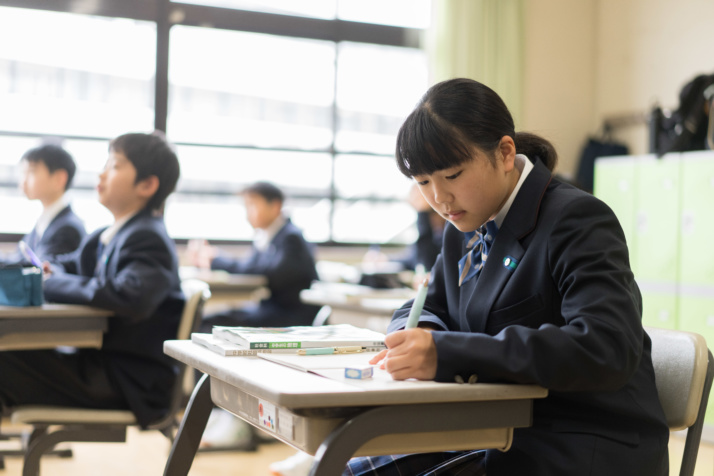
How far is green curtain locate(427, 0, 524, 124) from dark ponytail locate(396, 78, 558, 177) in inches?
174

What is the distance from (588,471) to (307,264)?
3.33 metres

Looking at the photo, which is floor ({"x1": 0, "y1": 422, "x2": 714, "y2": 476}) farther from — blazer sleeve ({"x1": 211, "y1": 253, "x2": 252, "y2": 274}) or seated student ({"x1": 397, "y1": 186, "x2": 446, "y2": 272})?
seated student ({"x1": 397, "y1": 186, "x2": 446, "y2": 272})

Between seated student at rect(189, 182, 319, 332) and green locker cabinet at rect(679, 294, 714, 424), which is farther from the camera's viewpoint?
seated student at rect(189, 182, 319, 332)

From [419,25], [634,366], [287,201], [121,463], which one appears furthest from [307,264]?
[634,366]

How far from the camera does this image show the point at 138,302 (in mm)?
2363

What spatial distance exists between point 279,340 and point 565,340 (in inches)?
20.2

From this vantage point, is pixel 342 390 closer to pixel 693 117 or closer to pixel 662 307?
pixel 662 307

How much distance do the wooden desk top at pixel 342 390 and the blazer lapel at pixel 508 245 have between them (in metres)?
0.25

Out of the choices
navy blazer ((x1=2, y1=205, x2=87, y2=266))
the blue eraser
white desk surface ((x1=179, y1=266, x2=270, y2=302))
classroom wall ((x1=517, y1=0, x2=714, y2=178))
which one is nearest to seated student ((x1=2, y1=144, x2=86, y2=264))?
navy blazer ((x1=2, y1=205, x2=87, y2=266))

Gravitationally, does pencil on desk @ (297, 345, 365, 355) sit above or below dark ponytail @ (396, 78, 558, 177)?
below

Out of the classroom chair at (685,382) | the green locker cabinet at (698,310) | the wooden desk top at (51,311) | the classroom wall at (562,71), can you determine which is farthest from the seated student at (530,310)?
the classroom wall at (562,71)

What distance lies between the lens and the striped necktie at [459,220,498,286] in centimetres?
144

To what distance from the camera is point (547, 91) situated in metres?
6.14

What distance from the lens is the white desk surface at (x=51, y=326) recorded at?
7.40ft
